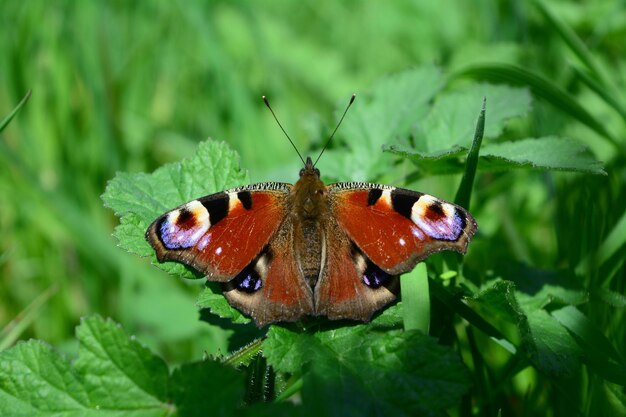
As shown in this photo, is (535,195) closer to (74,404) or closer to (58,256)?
(58,256)

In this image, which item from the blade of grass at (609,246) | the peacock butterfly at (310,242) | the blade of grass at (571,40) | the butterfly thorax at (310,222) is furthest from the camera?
the blade of grass at (571,40)

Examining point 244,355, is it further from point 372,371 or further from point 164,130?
point 164,130

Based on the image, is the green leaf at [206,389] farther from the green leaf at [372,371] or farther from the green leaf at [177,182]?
the green leaf at [177,182]

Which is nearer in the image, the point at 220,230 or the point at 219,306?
the point at 219,306

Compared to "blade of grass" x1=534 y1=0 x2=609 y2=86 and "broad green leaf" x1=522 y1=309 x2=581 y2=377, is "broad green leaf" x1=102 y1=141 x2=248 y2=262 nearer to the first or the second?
"broad green leaf" x1=522 y1=309 x2=581 y2=377

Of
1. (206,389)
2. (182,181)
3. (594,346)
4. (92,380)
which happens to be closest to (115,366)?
(92,380)

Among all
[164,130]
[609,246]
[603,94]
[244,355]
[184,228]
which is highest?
[164,130]

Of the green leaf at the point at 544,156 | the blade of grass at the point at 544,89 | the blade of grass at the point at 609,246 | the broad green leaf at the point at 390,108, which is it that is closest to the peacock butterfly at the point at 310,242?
the green leaf at the point at 544,156

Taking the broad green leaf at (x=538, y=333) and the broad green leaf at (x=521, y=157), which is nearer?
the broad green leaf at (x=538, y=333)
